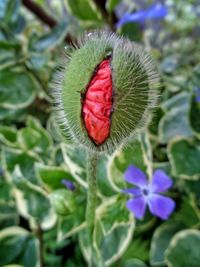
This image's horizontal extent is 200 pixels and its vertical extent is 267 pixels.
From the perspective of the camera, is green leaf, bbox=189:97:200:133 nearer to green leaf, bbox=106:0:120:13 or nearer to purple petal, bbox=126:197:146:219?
purple petal, bbox=126:197:146:219

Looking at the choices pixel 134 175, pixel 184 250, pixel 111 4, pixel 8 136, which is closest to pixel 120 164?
pixel 134 175

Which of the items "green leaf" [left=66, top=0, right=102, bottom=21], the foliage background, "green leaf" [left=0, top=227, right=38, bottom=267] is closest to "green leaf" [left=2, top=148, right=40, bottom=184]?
the foliage background

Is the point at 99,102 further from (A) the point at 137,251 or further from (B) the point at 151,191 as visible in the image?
(A) the point at 137,251

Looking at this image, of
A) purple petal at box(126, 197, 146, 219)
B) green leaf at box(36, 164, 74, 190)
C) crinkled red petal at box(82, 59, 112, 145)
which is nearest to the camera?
crinkled red petal at box(82, 59, 112, 145)

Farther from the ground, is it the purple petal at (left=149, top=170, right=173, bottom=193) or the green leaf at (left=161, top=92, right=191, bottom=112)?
the green leaf at (left=161, top=92, right=191, bottom=112)

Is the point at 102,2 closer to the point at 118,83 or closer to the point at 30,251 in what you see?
the point at 30,251

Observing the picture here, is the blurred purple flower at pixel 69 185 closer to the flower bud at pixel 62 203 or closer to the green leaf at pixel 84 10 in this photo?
the flower bud at pixel 62 203
